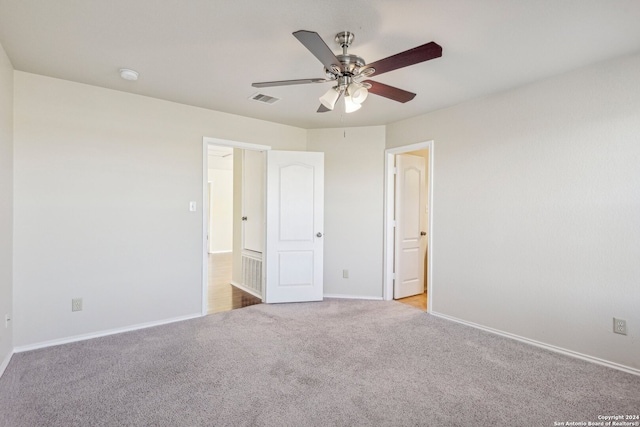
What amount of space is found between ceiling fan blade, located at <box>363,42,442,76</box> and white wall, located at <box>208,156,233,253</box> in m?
7.85

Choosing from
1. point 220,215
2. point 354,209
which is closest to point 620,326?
point 354,209

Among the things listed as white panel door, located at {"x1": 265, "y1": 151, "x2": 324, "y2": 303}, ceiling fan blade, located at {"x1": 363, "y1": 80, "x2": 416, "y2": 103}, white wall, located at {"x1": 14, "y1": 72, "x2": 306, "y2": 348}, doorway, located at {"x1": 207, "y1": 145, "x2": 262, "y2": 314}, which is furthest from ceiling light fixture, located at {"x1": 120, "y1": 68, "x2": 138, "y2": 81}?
doorway, located at {"x1": 207, "y1": 145, "x2": 262, "y2": 314}

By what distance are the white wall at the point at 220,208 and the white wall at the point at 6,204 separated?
6.56m

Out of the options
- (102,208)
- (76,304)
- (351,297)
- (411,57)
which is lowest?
(351,297)

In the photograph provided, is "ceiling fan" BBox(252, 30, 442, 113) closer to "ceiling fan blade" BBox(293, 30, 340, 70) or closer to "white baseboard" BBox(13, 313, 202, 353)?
"ceiling fan blade" BBox(293, 30, 340, 70)

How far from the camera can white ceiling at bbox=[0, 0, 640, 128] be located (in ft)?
6.13

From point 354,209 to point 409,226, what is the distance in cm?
86

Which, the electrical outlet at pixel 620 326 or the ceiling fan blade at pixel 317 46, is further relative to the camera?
the electrical outlet at pixel 620 326

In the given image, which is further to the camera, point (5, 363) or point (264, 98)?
point (264, 98)

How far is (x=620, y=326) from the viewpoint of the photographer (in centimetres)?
246

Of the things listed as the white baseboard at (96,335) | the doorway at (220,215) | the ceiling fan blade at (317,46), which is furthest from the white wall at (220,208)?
the ceiling fan blade at (317,46)

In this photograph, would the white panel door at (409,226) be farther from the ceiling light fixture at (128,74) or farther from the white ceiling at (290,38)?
the ceiling light fixture at (128,74)

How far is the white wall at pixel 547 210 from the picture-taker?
2.46m

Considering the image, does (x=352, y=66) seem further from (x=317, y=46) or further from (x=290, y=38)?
(x=290, y=38)
